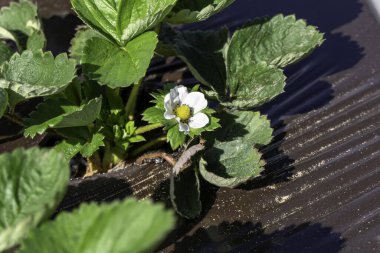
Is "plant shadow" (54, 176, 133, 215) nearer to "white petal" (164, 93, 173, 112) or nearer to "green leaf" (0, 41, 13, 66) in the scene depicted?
"white petal" (164, 93, 173, 112)

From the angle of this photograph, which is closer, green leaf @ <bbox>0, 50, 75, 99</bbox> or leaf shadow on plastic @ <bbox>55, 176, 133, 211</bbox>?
green leaf @ <bbox>0, 50, 75, 99</bbox>

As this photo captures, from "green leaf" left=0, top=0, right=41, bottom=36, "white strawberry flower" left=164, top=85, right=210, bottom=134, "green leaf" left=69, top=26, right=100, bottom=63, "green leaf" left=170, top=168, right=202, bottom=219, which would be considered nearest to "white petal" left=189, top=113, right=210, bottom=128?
"white strawberry flower" left=164, top=85, right=210, bottom=134

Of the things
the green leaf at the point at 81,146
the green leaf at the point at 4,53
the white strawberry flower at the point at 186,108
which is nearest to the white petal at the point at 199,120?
the white strawberry flower at the point at 186,108

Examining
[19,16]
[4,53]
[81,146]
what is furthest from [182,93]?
[19,16]

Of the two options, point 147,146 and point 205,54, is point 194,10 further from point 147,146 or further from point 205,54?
point 147,146

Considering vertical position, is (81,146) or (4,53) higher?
(4,53)

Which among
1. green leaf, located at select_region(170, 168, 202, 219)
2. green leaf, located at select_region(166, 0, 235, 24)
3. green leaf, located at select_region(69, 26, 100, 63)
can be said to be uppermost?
green leaf, located at select_region(166, 0, 235, 24)

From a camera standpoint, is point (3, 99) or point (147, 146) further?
point (147, 146)
